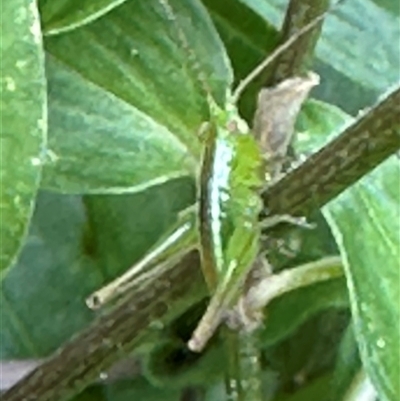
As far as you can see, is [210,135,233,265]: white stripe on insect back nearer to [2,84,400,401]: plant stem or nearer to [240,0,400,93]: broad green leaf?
[2,84,400,401]: plant stem

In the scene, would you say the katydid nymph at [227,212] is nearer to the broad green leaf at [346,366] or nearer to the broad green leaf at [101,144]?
the broad green leaf at [101,144]

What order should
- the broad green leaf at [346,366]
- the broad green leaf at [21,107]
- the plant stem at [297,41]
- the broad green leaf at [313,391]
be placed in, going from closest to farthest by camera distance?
1. the broad green leaf at [21,107]
2. the plant stem at [297,41]
3. the broad green leaf at [346,366]
4. the broad green leaf at [313,391]

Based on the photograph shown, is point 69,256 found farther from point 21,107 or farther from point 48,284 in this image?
point 21,107

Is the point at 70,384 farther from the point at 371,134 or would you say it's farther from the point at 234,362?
the point at 371,134

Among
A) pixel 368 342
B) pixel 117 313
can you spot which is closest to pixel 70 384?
pixel 117 313

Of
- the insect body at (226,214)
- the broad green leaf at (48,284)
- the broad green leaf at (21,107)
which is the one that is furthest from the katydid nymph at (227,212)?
the broad green leaf at (48,284)

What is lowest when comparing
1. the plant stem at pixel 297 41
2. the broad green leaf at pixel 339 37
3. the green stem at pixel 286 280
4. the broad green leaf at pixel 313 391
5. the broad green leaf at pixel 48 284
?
the broad green leaf at pixel 313 391

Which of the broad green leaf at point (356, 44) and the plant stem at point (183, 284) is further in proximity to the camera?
the broad green leaf at point (356, 44)

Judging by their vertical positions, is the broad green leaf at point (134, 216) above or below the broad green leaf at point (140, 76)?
below
